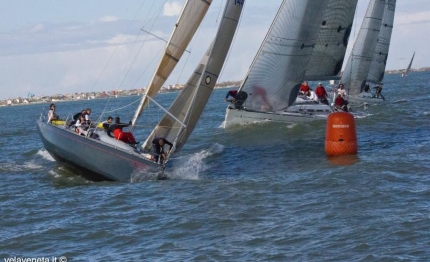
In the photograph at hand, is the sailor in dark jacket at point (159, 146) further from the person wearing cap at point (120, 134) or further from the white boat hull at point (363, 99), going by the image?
the white boat hull at point (363, 99)

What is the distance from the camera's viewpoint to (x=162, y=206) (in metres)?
17.7

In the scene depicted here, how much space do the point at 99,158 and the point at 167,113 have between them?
288cm

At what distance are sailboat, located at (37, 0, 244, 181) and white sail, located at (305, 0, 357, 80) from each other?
16.0 m

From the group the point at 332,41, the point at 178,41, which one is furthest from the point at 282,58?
the point at 178,41

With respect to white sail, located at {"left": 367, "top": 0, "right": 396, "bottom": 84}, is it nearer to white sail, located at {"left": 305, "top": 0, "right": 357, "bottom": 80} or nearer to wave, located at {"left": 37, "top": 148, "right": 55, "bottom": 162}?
white sail, located at {"left": 305, "top": 0, "right": 357, "bottom": 80}

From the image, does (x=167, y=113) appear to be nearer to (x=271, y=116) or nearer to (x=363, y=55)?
(x=271, y=116)

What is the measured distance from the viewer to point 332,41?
40.1 m

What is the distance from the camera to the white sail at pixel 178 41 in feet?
74.7

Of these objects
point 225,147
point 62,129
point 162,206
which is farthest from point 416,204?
point 225,147

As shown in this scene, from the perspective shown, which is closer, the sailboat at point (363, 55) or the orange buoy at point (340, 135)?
the orange buoy at point (340, 135)

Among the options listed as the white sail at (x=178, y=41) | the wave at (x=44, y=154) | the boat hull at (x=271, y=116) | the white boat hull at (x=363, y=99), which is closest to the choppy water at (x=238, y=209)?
the wave at (x=44, y=154)

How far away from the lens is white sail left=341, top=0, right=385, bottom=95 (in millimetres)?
49281

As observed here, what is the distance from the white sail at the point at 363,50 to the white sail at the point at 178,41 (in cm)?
2759

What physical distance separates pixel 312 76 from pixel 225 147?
34.8ft
